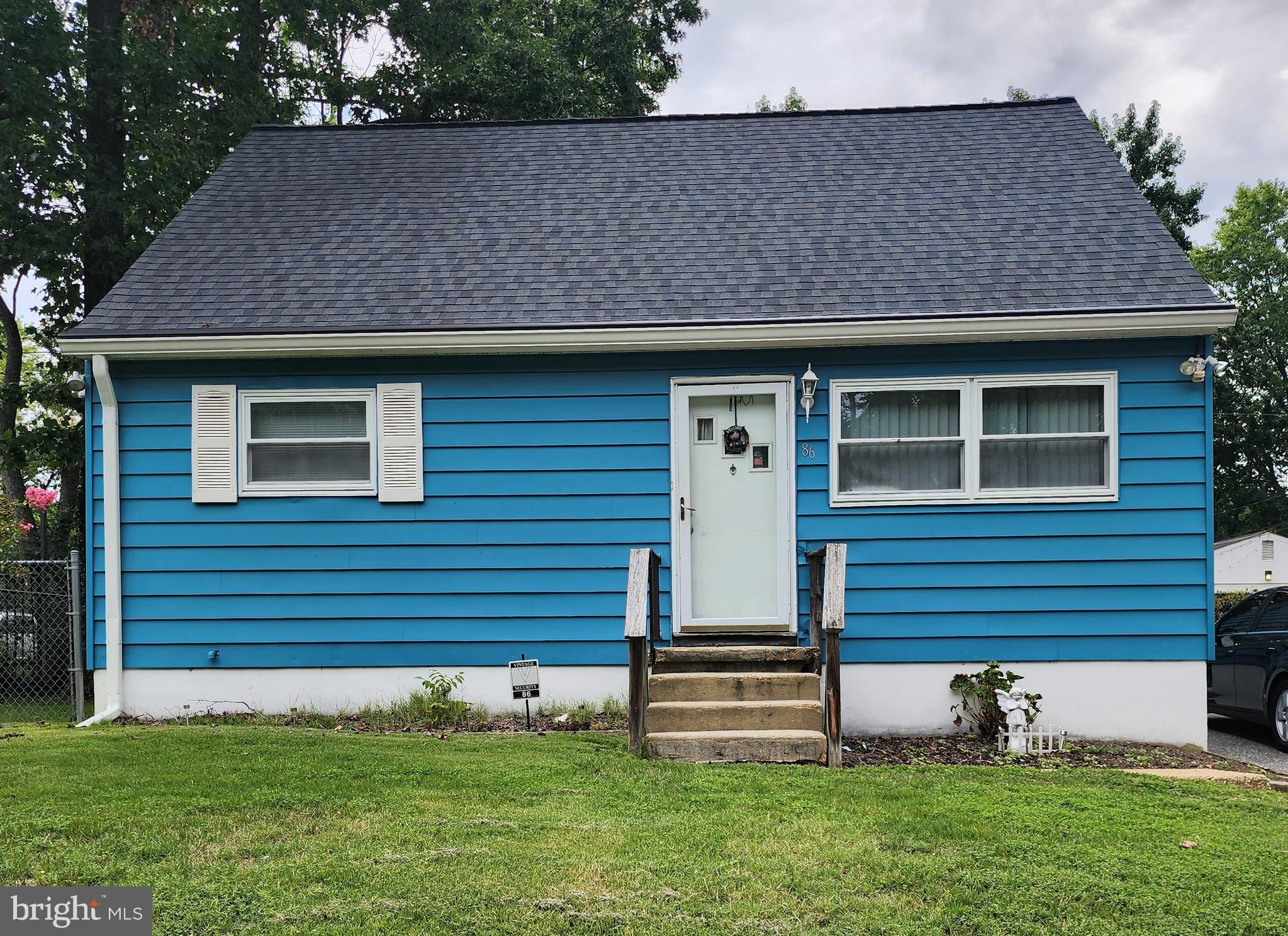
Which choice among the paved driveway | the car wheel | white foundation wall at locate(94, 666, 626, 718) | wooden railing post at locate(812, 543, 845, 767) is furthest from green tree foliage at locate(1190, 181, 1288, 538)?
white foundation wall at locate(94, 666, 626, 718)

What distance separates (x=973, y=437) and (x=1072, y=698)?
6.98 ft

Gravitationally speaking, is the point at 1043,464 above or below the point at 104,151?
below

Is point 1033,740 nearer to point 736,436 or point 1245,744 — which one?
point 1245,744

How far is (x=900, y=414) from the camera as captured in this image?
24.5ft

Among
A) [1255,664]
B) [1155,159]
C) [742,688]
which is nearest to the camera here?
[742,688]

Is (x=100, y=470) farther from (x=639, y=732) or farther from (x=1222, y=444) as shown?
(x=1222, y=444)

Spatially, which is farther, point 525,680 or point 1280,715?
point 1280,715

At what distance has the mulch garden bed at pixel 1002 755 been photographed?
635 centimetres

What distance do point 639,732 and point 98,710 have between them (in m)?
4.52

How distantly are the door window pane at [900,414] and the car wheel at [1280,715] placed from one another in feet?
11.7

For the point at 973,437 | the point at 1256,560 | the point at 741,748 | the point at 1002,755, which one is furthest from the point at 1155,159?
the point at 741,748

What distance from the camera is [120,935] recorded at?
3.31 metres

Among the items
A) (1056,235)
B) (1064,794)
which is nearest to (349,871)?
(1064,794)

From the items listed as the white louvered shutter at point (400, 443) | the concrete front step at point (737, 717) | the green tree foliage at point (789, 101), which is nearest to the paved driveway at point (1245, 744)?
the concrete front step at point (737, 717)
